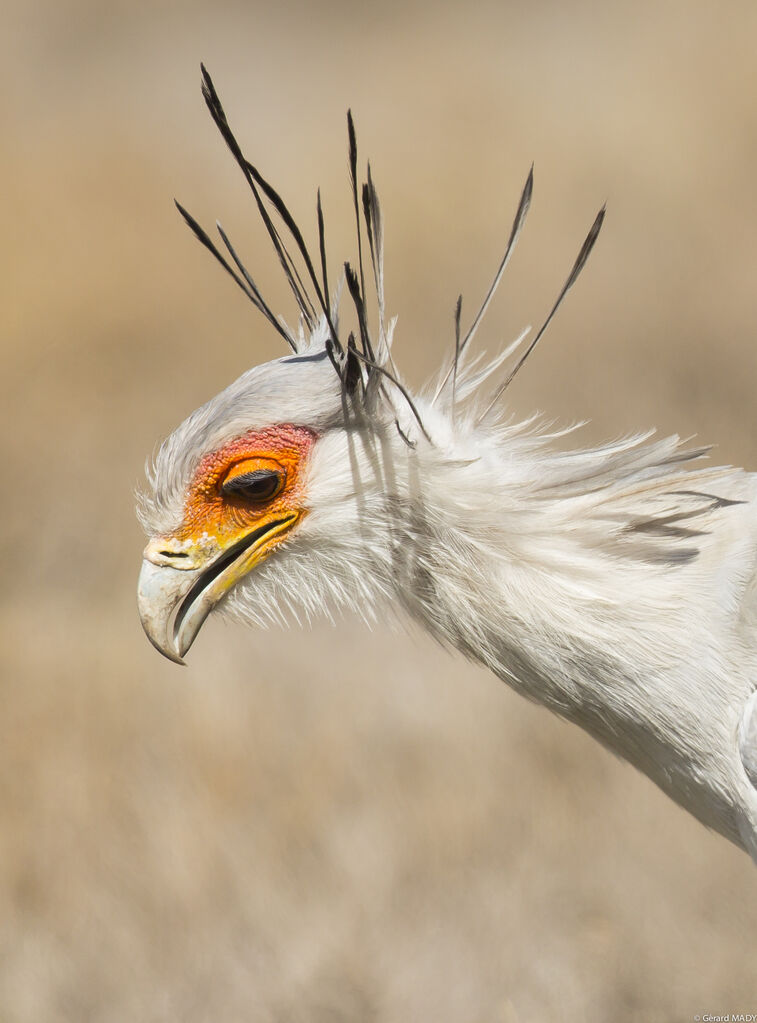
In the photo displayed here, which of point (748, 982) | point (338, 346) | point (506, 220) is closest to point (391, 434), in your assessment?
point (338, 346)

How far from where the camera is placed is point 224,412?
1.72 m

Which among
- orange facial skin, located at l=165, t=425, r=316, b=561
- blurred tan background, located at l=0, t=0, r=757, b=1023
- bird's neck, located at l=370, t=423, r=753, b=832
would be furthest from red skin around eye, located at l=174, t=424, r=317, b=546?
blurred tan background, located at l=0, t=0, r=757, b=1023

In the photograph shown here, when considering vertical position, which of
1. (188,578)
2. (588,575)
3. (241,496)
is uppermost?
(241,496)

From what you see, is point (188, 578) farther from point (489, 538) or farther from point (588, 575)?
point (588, 575)

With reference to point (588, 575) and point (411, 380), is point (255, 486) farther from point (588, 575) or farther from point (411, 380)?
point (411, 380)

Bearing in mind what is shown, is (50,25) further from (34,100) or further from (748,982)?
(748,982)

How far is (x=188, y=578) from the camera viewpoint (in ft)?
5.74

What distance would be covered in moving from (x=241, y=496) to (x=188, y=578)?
0.15 m

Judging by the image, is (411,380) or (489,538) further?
(411,380)

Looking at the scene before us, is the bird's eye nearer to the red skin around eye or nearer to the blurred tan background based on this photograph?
the red skin around eye

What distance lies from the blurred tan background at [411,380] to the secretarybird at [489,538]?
5.74ft

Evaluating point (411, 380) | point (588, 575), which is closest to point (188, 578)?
point (588, 575)

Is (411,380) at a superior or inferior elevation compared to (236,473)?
Result: superior

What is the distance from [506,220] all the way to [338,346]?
375 centimetres
